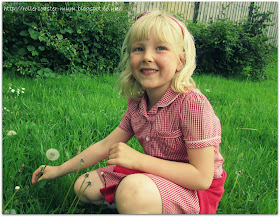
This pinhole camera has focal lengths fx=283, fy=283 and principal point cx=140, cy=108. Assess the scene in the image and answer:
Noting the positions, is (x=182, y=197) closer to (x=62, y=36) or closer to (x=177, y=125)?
(x=177, y=125)

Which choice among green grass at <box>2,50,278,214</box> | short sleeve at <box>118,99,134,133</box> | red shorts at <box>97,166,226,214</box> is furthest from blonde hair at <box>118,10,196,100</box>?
green grass at <box>2,50,278,214</box>

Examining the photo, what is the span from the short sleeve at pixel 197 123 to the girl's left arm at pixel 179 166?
0.04m

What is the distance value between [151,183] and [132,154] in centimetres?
15

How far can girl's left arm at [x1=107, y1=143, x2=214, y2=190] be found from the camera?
1206 millimetres

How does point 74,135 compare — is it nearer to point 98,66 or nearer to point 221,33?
point 98,66

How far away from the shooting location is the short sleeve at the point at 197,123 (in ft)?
3.96

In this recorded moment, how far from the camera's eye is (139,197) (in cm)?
113

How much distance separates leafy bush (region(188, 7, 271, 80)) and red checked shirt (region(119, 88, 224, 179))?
399cm

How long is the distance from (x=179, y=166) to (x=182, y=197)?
0.13m

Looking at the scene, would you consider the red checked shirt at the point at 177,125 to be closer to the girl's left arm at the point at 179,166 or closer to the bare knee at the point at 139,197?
the girl's left arm at the point at 179,166

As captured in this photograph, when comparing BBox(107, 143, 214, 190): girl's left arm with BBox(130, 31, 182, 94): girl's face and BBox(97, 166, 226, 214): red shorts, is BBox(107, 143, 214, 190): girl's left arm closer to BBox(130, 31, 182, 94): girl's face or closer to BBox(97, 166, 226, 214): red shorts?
BBox(97, 166, 226, 214): red shorts

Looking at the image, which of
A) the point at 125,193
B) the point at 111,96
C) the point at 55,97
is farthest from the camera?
the point at 111,96

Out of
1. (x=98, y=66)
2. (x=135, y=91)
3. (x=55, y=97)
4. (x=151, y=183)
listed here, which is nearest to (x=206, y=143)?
(x=151, y=183)

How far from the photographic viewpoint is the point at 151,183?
1171 millimetres
